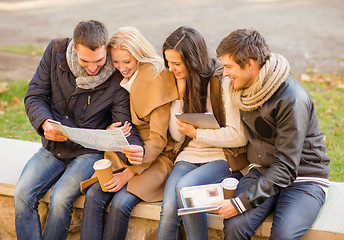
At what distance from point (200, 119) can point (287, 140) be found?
64 cm

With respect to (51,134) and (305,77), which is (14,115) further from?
(305,77)

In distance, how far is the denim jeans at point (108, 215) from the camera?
301cm

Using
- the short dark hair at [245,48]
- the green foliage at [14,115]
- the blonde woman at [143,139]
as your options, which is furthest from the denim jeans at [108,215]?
the green foliage at [14,115]

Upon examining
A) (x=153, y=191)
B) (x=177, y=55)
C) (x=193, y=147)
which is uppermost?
(x=177, y=55)

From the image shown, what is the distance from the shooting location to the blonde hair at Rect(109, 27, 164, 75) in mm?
3262

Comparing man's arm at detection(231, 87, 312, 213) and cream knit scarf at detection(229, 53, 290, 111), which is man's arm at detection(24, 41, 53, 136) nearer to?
cream knit scarf at detection(229, 53, 290, 111)

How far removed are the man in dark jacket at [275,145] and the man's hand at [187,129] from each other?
0.40 meters

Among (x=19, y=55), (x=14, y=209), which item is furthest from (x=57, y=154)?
(x=19, y=55)

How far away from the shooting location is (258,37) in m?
2.85

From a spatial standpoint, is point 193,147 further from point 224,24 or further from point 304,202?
point 224,24

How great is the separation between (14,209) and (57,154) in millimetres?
595

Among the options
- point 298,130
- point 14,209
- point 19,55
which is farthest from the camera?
point 19,55

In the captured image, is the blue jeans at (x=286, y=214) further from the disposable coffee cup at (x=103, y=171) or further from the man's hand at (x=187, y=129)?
the disposable coffee cup at (x=103, y=171)

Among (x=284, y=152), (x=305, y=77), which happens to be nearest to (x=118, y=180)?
(x=284, y=152)
